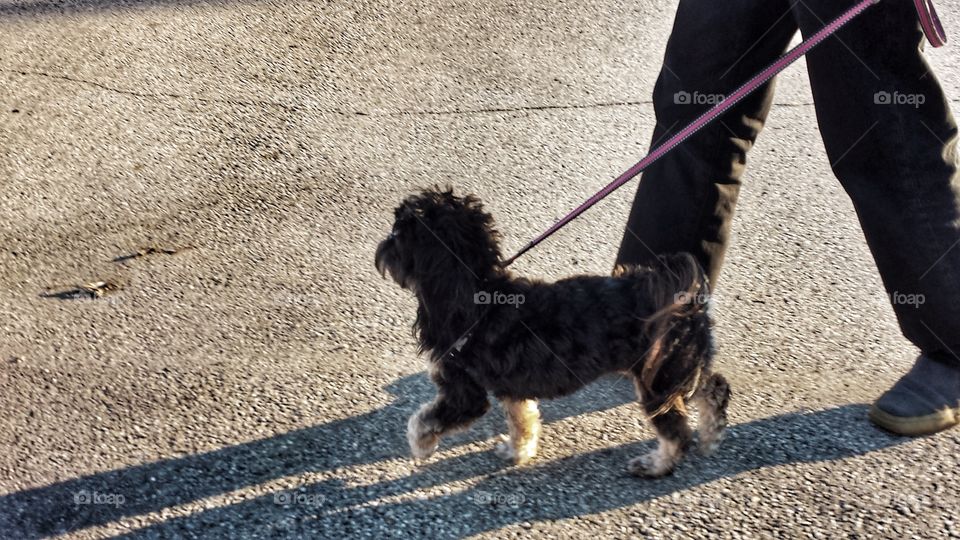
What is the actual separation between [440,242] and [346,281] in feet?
4.74

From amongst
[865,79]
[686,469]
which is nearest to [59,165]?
[686,469]

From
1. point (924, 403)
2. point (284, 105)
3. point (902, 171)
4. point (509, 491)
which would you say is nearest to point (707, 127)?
point (902, 171)

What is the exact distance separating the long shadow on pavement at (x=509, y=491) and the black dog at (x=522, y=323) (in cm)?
19

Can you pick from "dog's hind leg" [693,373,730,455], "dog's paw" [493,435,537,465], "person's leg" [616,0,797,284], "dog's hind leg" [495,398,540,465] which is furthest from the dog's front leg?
"person's leg" [616,0,797,284]

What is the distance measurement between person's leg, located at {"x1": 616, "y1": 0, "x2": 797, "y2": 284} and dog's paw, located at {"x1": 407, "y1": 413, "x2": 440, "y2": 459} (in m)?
1.22

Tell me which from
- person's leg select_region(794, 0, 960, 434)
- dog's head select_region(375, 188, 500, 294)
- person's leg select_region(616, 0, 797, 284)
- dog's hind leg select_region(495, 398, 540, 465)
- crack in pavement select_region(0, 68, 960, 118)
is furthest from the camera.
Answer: crack in pavement select_region(0, 68, 960, 118)

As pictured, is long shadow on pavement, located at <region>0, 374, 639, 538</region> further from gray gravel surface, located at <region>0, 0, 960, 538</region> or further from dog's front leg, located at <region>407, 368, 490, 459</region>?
dog's front leg, located at <region>407, 368, 490, 459</region>

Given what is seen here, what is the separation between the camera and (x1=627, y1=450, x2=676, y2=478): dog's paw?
3.47 metres

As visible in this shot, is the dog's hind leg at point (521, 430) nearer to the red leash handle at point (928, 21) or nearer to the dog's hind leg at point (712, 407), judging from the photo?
the dog's hind leg at point (712, 407)

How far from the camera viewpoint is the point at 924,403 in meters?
3.65

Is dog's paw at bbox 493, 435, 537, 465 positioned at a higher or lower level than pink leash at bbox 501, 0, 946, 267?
lower

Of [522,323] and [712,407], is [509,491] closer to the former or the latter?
[522,323]

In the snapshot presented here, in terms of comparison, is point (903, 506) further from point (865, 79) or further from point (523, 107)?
point (523, 107)

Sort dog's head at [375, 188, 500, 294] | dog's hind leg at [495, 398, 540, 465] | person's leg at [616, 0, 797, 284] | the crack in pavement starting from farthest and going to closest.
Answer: the crack in pavement
person's leg at [616, 0, 797, 284]
dog's hind leg at [495, 398, 540, 465]
dog's head at [375, 188, 500, 294]
